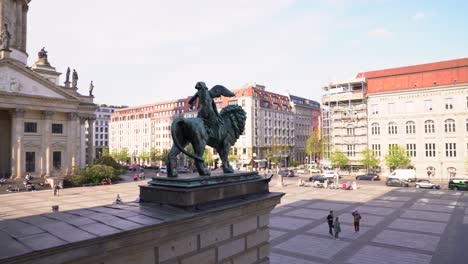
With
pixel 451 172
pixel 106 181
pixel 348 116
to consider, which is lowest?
pixel 106 181

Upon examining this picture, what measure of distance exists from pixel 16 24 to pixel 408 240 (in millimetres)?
72959

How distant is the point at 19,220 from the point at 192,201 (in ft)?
11.8

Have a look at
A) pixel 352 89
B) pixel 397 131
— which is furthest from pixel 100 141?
pixel 397 131

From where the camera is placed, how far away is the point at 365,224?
25016mm

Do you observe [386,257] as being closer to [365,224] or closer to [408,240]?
[408,240]

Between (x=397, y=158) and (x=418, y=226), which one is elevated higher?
(x=397, y=158)

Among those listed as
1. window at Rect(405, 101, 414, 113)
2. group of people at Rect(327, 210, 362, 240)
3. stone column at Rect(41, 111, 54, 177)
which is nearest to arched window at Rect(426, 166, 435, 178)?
window at Rect(405, 101, 414, 113)

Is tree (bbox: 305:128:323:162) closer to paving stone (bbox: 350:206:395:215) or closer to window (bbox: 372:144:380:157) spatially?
window (bbox: 372:144:380:157)

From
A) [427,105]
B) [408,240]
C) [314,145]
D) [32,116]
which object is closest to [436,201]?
[408,240]

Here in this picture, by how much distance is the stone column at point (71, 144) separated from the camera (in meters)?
A: 56.8

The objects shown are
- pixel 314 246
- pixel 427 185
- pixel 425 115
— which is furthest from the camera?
pixel 425 115

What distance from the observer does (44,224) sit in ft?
20.4

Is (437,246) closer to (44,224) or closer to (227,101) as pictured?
(44,224)

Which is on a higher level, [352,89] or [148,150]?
[352,89]
